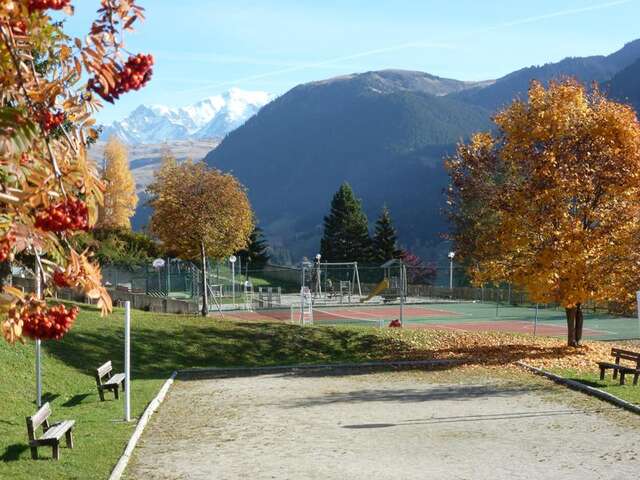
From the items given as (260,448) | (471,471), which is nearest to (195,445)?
(260,448)

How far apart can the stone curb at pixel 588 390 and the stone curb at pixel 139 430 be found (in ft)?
28.5

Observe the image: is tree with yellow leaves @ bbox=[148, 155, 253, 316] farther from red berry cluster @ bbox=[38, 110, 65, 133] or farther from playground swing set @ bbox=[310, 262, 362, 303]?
red berry cluster @ bbox=[38, 110, 65, 133]

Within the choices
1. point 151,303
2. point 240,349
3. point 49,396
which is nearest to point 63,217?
point 49,396

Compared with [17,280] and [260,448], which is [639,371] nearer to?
[260,448]

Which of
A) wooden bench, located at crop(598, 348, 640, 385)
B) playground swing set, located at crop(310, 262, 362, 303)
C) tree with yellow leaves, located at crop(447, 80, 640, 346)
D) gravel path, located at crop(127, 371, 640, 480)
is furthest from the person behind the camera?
playground swing set, located at crop(310, 262, 362, 303)

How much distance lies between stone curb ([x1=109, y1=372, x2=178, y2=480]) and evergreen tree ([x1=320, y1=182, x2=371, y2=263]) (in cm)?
6086

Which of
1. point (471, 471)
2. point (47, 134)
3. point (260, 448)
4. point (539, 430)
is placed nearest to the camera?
point (47, 134)

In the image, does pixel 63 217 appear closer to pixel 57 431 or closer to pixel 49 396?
pixel 57 431

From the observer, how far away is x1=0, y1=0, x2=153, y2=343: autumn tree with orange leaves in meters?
4.28

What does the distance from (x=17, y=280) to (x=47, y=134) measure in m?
36.7

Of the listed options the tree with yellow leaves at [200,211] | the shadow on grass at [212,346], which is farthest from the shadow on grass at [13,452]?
the tree with yellow leaves at [200,211]

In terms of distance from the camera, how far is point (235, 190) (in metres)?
32.2

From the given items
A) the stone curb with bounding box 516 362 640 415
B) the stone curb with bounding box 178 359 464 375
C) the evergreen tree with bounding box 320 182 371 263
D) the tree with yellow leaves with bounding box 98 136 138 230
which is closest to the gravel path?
the stone curb with bounding box 516 362 640 415

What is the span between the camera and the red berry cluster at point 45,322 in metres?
4.65
